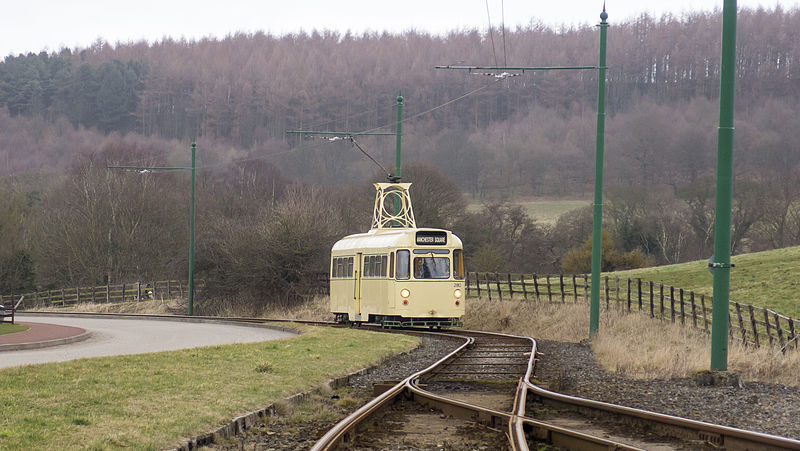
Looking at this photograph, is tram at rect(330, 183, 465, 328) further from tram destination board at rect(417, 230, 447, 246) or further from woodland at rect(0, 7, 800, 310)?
woodland at rect(0, 7, 800, 310)

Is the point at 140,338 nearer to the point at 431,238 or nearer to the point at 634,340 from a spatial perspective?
the point at 431,238

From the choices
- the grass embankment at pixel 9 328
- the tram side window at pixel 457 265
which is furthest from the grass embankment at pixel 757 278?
the grass embankment at pixel 9 328

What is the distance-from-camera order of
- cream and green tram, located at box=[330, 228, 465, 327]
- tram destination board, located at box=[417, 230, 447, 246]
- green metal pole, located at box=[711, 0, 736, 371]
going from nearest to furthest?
green metal pole, located at box=[711, 0, 736, 371], cream and green tram, located at box=[330, 228, 465, 327], tram destination board, located at box=[417, 230, 447, 246]

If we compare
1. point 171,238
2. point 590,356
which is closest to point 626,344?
point 590,356

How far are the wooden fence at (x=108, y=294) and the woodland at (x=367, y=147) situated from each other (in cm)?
172

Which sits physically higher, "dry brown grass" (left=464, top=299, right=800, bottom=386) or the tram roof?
the tram roof

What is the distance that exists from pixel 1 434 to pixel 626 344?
14853 mm

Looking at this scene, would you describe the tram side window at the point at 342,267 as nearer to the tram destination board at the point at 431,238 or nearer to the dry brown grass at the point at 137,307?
the tram destination board at the point at 431,238

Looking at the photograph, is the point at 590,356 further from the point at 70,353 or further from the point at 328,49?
the point at 328,49

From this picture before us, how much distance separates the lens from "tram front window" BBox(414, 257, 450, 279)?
30.4 meters

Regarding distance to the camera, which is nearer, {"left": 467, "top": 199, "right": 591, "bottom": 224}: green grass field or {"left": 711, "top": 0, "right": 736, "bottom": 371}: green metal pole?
{"left": 711, "top": 0, "right": 736, "bottom": 371}: green metal pole

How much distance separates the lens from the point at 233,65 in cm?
12862

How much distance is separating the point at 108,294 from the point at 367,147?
4753 cm

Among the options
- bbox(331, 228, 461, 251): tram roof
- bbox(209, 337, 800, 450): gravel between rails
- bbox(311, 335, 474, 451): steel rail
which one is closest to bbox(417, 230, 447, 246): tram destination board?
bbox(331, 228, 461, 251): tram roof
